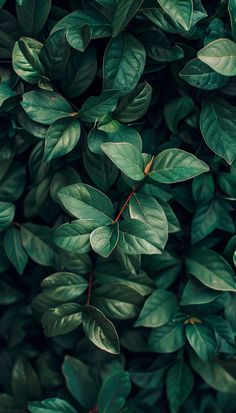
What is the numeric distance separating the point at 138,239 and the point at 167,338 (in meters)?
0.36

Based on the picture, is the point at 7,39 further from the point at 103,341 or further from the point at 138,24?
the point at 103,341

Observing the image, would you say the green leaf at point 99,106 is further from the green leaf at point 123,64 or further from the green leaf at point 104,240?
the green leaf at point 104,240

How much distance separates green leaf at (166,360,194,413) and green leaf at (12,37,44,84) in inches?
31.8

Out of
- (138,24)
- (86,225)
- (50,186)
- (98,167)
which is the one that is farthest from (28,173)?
(138,24)

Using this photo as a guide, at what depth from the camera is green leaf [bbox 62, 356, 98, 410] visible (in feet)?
4.95

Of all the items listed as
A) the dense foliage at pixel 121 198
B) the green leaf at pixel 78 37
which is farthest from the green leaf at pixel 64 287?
the green leaf at pixel 78 37

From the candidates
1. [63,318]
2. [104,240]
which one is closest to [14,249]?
[63,318]

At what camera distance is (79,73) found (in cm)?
135

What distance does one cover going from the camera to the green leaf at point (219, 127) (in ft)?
4.26

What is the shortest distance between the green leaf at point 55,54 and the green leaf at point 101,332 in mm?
534

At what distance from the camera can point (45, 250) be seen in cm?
150

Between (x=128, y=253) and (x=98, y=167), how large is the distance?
24cm

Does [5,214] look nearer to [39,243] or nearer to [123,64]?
[39,243]

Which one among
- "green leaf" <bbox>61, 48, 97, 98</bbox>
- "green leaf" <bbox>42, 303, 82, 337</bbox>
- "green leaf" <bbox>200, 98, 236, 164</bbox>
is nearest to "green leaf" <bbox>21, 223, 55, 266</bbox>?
"green leaf" <bbox>42, 303, 82, 337</bbox>
